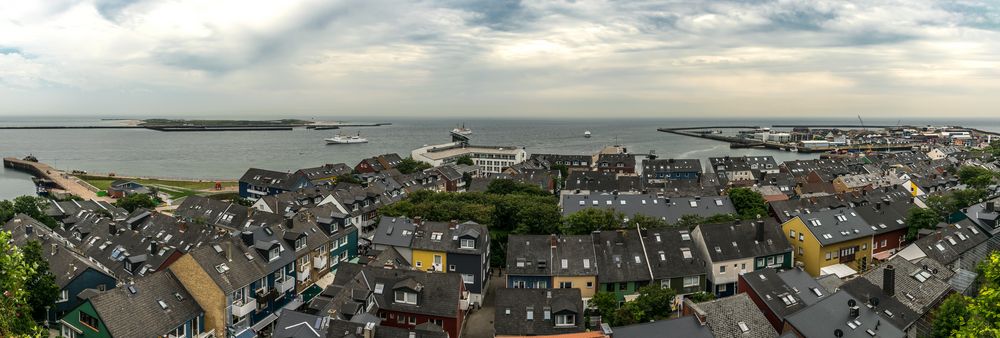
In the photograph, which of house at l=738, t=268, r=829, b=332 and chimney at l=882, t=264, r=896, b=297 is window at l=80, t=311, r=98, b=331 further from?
chimney at l=882, t=264, r=896, b=297

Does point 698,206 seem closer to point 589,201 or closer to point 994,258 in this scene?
point 589,201

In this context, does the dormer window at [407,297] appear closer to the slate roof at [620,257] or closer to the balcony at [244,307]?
the balcony at [244,307]

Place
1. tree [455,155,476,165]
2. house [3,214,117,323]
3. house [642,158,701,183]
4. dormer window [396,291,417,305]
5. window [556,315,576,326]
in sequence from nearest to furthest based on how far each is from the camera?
window [556,315,576,326] → dormer window [396,291,417,305] → house [3,214,117,323] → house [642,158,701,183] → tree [455,155,476,165]

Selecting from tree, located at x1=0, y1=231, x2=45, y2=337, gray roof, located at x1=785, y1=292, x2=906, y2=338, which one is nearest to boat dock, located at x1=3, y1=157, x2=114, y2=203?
tree, located at x1=0, y1=231, x2=45, y2=337

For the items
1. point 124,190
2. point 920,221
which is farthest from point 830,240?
point 124,190

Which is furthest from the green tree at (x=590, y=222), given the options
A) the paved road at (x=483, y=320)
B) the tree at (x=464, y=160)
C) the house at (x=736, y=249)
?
the tree at (x=464, y=160)

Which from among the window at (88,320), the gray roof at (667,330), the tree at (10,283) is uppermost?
the tree at (10,283)

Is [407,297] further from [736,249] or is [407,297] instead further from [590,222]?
[736,249]
